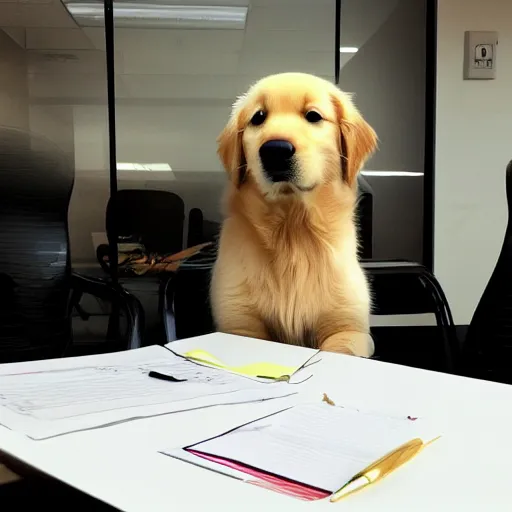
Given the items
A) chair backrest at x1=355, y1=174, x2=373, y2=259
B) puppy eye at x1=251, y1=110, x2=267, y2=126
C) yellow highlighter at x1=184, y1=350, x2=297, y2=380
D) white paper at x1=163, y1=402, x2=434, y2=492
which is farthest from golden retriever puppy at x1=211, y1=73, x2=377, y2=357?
white paper at x1=163, y1=402, x2=434, y2=492

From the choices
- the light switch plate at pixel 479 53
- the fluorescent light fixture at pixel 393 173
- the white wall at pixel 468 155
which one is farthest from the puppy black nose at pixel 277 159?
the light switch plate at pixel 479 53

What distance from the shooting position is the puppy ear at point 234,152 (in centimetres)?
133

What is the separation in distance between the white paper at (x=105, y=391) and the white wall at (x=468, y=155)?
3.63 feet

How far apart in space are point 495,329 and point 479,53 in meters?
0.85

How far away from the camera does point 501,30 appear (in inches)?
68.7

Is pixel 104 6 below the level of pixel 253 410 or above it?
above

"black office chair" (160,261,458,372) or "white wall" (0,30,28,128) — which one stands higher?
"white wall" (0,30,28,128)

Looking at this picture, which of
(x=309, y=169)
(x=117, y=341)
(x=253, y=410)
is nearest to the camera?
(x=253, y=410)

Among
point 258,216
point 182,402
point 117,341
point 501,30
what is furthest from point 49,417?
point 501,30

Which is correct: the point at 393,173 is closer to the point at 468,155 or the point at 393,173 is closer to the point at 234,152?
the point at 468,155

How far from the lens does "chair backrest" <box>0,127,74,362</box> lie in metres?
1.58

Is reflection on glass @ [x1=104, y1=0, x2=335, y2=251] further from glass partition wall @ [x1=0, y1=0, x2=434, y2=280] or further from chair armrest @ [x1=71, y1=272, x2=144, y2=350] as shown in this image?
chair armrest @ [x1=71, y1=272, x2=144, y2=350]

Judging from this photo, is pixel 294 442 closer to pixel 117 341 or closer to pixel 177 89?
pixel 117 341

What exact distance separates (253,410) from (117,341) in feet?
3.08
